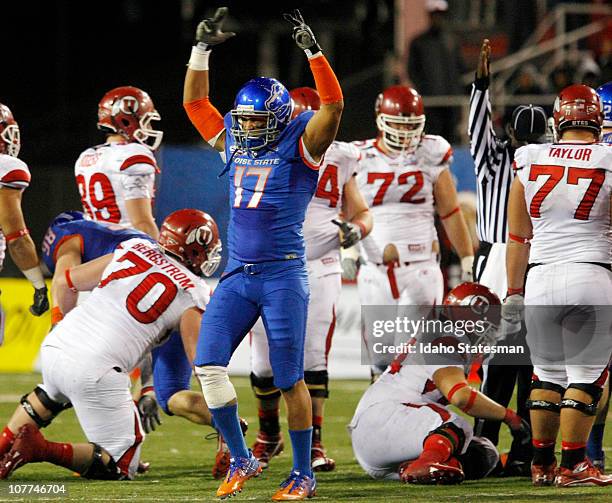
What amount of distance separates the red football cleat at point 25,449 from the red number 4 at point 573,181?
2.50 metres

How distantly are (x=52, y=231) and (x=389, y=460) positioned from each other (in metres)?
2.30

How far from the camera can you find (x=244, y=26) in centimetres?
1691

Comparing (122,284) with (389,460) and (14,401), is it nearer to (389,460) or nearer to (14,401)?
(389,460)

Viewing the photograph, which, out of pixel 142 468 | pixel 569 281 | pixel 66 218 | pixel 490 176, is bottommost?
pixel 142 468

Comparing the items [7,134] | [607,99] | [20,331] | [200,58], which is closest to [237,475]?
[200,58]

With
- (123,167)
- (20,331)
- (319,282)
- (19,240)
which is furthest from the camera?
(20,331)

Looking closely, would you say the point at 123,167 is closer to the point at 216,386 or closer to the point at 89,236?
the point at 89,236

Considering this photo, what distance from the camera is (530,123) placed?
273 inches

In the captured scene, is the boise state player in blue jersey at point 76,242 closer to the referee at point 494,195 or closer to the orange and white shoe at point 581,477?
the referee at point 494,195

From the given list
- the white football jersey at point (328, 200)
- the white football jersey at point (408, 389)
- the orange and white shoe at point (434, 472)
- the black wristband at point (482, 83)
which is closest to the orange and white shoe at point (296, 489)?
the orange and white shoe at point (434, 472)

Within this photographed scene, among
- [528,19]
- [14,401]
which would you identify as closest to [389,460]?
[14,401]

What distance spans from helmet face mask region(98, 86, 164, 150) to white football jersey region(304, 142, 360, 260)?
1.07m

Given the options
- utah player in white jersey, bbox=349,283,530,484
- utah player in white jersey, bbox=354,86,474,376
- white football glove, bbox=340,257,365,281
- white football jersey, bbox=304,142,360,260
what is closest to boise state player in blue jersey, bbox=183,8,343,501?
utah player in white jersey, bbox=349,283,530,484

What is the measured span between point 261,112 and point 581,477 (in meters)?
2.14
